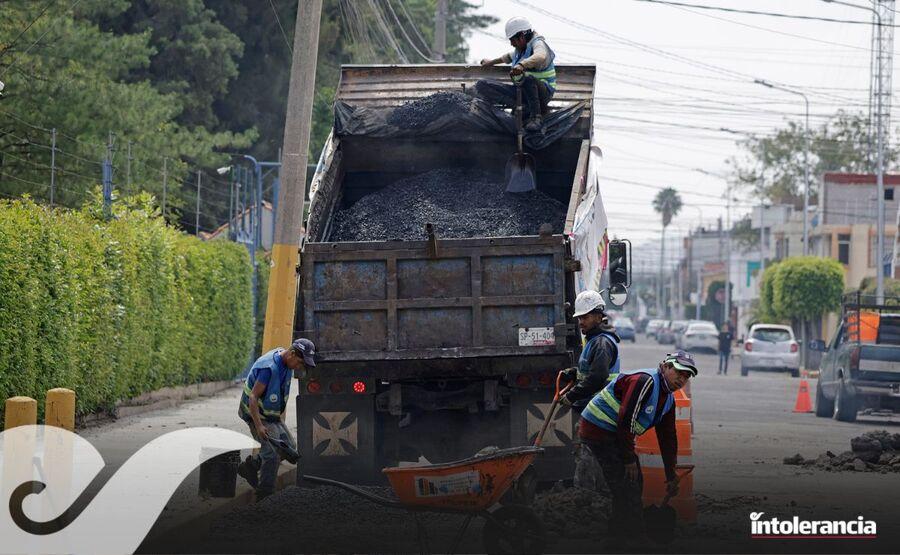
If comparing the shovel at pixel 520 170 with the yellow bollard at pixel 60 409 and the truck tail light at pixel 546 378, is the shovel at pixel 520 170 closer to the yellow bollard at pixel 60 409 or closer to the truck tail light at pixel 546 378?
the truck tail light at pixel 546 378

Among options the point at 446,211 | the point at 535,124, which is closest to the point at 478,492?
the point at 446,211

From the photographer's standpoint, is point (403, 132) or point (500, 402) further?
point (403, 132)

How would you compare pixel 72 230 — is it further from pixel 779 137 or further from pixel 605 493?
pixel 779 137

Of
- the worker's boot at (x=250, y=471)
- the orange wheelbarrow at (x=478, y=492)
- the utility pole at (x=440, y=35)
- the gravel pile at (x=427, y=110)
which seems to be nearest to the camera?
the orange wheelbarrow at (x=478, y=492)

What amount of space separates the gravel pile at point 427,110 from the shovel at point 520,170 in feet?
1.86

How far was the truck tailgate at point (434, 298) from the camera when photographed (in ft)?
38.4

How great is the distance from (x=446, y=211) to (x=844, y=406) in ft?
41.6

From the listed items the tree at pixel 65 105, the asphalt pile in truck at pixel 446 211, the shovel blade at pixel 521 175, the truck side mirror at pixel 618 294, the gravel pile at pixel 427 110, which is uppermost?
the tree at pixel 65 105

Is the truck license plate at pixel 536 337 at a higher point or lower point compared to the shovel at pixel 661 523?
higher

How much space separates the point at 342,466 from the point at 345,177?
11.2 ft

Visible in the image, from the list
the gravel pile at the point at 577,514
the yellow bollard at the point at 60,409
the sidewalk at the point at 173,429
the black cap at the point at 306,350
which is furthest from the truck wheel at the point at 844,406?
the yellow bollard at the point at 60,409

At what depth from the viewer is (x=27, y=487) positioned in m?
8.46

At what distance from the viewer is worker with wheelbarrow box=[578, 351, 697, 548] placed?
9117 mm

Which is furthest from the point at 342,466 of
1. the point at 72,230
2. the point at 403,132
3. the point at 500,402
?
the point at 72,230
